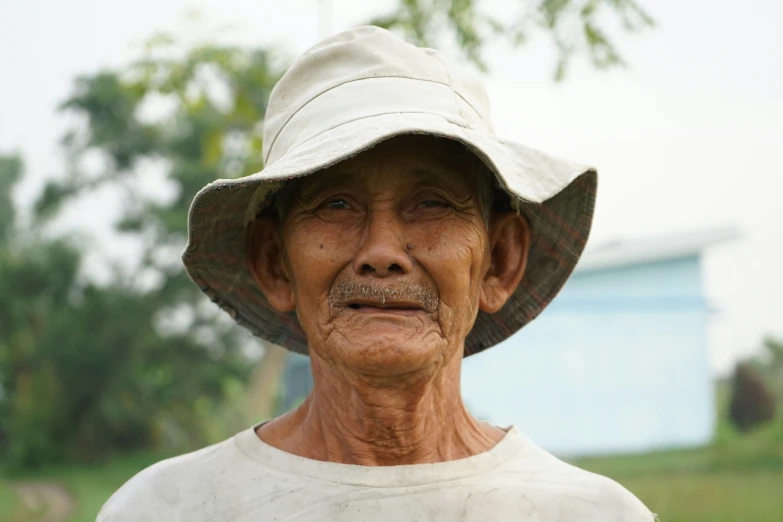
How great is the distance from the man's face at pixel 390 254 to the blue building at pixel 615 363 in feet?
45.9

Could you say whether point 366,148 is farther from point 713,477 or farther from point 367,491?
point 713,477

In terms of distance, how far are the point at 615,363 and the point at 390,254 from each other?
15.4 metres

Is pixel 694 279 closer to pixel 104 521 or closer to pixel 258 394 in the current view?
pixel 258 394

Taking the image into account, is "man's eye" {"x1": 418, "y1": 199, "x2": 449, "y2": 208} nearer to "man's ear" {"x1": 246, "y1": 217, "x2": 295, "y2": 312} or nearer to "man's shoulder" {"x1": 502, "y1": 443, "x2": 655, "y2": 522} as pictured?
"man's ear" {"x1": 246, "y1": 217, "x2": 295, "y2": 312}

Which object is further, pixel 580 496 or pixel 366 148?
pixel 580 496

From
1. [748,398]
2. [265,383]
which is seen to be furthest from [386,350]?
[748,398]

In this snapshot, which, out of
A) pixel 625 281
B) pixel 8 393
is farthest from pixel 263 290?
pixel 8 393

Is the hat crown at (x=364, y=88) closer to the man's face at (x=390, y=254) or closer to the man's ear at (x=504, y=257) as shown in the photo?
the man's face at (x=390, y=254)

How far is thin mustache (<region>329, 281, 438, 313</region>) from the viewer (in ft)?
6.75

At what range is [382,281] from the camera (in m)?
2.06

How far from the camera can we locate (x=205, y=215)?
90.7 inches

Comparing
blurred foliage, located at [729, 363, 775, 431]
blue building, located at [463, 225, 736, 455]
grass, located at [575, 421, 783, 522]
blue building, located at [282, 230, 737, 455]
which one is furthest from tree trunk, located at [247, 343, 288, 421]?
blurred foliage, located at [729, 363, 775, 431]

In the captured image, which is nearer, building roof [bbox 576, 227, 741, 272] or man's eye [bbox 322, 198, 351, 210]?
man's eye [bbox 322, 198, 351, 210]

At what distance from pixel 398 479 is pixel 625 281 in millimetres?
15935
